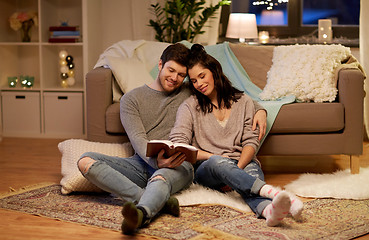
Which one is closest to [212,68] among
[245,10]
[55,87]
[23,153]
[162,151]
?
[162,151]

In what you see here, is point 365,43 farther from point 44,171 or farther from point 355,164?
point 44,171

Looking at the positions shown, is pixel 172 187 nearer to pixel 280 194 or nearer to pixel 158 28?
pixel 280 194

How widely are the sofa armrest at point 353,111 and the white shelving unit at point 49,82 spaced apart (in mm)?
2272

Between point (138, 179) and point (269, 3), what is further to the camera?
point (269, 3)

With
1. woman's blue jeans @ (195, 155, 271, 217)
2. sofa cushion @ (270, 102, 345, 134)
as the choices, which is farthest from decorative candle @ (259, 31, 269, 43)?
woman's blue jeans @ (195, 155, 271, 217)

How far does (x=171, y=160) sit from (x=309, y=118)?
1108 mm

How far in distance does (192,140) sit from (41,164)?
1323 mm

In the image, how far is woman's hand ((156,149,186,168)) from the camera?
8.39 feet

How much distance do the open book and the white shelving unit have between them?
7.71 ft

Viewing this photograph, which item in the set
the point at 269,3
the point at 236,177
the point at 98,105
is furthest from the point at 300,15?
the point at 236,177

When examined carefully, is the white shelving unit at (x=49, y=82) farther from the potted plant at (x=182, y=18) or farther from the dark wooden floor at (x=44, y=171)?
the potted plant at (x=182, y=18)

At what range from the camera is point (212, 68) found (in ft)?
9.37

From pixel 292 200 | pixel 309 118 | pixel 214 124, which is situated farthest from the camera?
pixel 309 118

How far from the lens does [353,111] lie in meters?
Result: 3.34
